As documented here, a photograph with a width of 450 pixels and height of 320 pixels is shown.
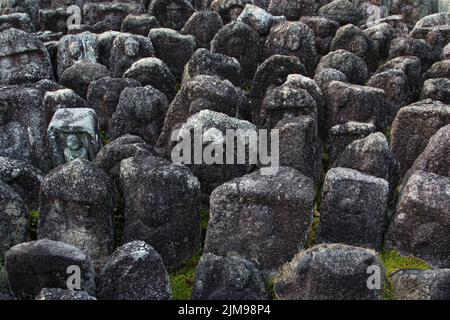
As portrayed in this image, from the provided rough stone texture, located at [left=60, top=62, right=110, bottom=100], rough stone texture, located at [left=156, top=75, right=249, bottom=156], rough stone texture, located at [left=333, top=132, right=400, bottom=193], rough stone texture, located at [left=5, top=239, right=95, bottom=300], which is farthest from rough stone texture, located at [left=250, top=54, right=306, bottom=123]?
rough stone texture, located at [left=5, top=239, right=95, bottom=300]

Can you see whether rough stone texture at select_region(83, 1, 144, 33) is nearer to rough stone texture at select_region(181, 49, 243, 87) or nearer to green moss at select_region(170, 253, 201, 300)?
A: rough stone texture at select_region(181, 49, 243, 87)

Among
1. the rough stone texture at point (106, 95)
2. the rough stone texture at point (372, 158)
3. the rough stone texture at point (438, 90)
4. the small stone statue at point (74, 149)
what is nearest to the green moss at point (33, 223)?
the small stone statue at point (74, 149)

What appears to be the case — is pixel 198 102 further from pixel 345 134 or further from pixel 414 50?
pixel 414 50

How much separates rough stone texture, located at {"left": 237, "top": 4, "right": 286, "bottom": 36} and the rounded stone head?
20.4 ft

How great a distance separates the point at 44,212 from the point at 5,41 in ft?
17.9

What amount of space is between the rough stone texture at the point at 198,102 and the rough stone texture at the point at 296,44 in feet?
12.0

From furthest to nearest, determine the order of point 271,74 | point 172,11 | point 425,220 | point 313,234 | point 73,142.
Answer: point 172,11
point 271,74
point 73,142
point 313,234
point 425,220

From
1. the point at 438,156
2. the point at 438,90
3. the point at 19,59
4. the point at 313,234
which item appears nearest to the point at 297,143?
the point at 313,234

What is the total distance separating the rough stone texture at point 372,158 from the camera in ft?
27.3

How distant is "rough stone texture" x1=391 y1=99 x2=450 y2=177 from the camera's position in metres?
9.39

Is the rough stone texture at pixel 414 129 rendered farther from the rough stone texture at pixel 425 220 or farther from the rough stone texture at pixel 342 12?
the rough stone texture at pixel 342 12

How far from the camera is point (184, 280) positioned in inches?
299

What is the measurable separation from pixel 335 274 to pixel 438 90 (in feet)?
18.9

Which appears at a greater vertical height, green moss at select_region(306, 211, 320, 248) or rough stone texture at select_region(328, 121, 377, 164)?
rough stone texture at select_region(328, 121, 377, 164)
